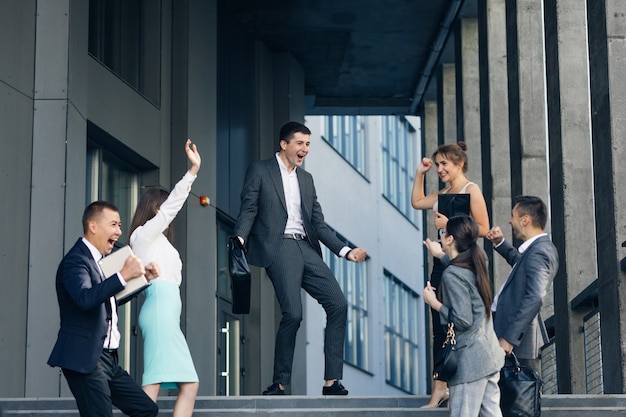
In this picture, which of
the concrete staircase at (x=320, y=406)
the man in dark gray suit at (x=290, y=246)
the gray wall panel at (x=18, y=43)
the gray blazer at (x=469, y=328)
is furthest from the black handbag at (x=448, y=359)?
the gray wall panel at (x=18, y=43)

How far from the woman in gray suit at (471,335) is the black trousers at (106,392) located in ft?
6.26

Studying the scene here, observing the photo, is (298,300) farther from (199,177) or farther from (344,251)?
(199,177)

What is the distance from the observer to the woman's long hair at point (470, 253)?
28.3 feet

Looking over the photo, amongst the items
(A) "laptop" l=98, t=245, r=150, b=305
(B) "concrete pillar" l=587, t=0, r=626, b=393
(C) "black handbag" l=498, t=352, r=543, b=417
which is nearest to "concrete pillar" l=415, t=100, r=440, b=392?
(B) "concrete pillar" l=587, t=0, r=626, b=393

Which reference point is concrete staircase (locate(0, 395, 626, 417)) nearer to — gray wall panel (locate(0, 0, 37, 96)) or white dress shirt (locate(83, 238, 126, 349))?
white dress shirt (locate(83, 238, 126, 349))

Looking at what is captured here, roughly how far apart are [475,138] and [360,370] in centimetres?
1586

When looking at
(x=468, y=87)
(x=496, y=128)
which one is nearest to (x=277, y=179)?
(x=496, y=128)

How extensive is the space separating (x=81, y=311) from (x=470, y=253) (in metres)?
2.47

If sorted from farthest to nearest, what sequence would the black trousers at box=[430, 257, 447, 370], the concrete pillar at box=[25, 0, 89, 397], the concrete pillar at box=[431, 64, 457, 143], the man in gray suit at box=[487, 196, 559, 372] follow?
1. the concrete pillar at box=[431, 64, 457, 143]
2. the concrete pillar at box=[25, 0, 89, 397]
3. the black trousers at box=[430, 257, 447, 370]
4. the man in gray suit at box=[487, 196, 559, 372]

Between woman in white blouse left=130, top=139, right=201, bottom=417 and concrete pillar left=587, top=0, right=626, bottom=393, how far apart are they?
530 cm

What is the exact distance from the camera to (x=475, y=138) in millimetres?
22734

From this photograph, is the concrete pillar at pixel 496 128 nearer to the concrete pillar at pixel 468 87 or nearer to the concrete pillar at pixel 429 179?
the concrete pillar at pixel 468 87

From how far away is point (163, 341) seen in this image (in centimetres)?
878

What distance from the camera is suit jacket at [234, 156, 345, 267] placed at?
10.8m
